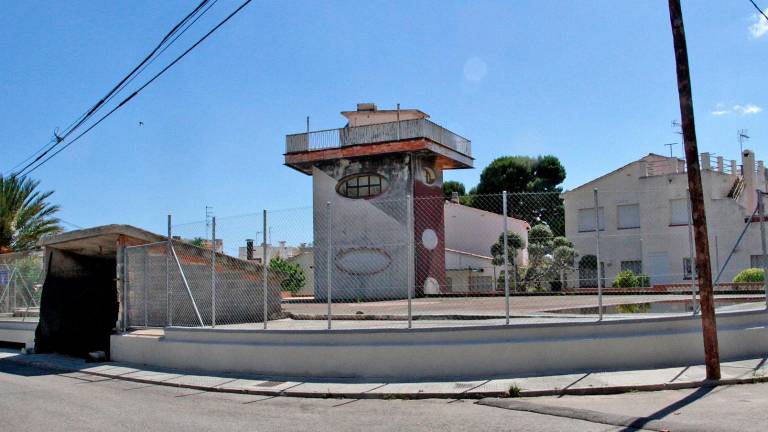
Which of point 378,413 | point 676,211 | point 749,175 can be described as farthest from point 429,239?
point 378,413

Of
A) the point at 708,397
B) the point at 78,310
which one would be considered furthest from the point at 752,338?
the point at 78,310

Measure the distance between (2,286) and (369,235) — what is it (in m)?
13.5

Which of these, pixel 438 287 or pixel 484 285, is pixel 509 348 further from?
pixel 438 287

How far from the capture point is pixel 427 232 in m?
30.6

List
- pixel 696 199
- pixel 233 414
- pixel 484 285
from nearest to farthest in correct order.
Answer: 1. pixel 233 414
2. pixel 696 199
3. pixel 484 285

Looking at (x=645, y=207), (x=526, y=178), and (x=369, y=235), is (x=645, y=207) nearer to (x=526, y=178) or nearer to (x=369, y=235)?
(x=369, y=235)

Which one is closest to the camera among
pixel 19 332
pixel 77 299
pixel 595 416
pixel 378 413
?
pixel 595 416

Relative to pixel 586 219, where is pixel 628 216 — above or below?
above

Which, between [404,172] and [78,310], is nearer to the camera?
[78,310]

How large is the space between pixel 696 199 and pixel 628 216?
28845 mm

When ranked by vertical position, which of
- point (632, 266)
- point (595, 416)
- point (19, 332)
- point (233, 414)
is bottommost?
point (233, 414)

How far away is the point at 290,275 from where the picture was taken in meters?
17.6

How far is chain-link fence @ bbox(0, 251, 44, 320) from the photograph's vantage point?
2045cm

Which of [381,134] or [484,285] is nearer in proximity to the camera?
[484,285]
